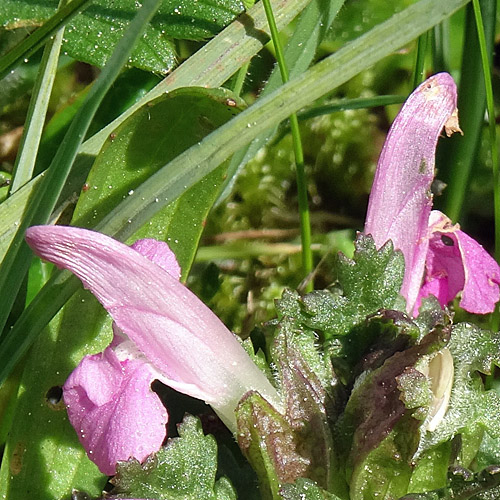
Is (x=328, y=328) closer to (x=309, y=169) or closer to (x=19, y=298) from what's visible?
(x=19, y=298)

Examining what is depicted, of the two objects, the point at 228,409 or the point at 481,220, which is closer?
the point at 228,409

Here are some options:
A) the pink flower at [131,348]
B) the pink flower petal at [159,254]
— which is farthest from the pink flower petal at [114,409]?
the pink flower petal at [159,254]

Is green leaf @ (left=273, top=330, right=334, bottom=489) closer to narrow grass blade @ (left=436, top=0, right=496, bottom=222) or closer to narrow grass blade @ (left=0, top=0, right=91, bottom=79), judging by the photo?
narrow grass blade @ (left=0, top=0, right=91, bottom=79)

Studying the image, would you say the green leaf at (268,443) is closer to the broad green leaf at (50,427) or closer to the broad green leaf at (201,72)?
the broad green leaf at (50,427)

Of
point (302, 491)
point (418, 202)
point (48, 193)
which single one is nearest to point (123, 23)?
point (48, 193)

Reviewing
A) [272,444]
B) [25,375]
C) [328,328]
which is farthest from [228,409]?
[25,375]

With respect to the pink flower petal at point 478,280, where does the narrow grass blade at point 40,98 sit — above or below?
above


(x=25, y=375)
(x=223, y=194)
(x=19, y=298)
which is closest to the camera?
(x=25, y=375)
